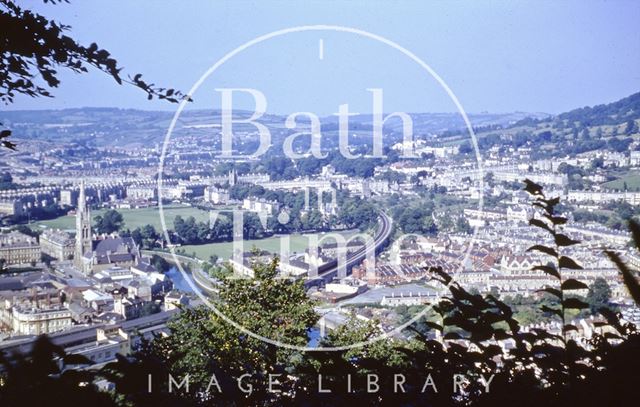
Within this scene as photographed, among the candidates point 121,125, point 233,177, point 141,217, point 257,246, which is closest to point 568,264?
point 257,246

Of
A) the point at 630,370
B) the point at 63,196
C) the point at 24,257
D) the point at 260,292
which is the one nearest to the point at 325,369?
the point at 630,370

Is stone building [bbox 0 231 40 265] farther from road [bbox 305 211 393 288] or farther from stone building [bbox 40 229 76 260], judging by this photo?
road [bbox 305 211 393 288]

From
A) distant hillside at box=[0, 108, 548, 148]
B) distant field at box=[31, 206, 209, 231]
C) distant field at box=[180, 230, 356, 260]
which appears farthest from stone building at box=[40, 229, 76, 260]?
distant field at box=[180, 230, 356, 260]

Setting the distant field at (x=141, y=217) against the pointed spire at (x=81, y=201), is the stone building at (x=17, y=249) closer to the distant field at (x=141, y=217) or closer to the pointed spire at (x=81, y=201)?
the distant field at (x=141, y=217)

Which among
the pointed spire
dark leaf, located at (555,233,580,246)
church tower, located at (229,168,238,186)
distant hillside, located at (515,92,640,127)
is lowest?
the pointed spire

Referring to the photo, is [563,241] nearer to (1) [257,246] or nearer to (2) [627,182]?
(1) [257,246]

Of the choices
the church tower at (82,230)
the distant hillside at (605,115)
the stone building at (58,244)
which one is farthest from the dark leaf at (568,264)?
the distant hillside at (605,115)
